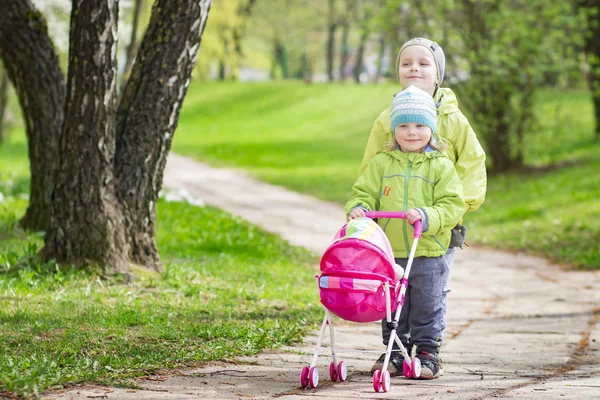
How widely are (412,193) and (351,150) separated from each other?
2453 centimetres

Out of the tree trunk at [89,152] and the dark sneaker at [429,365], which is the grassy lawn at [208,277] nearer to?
the tree trunk at [89,152]

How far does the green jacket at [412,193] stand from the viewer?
494 centimetres

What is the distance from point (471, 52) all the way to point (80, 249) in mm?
11944

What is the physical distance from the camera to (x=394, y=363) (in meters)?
5.17

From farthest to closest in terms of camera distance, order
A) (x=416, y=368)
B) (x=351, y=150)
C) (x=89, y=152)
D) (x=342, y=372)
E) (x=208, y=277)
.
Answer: (x=351, y=150) → (x=208, y=277) → (x=89, y=152) → (x=416, y=368) → (x=342, y=372)

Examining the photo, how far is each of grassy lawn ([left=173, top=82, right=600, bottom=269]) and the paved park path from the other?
5.29 feet

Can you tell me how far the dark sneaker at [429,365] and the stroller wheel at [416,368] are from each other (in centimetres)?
6

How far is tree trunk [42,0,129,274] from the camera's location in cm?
700

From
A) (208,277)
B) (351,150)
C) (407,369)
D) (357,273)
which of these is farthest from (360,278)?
(351,150)

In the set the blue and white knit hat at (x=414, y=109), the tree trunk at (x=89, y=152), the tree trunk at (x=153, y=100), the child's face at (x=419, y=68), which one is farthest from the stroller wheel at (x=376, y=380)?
the tree trunk at (x=153, y=100)

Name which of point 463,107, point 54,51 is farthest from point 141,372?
point 463,107

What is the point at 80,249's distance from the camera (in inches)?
286

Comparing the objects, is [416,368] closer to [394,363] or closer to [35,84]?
[394,363]

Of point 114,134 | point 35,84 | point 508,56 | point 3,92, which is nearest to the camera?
point 114,134
